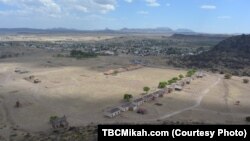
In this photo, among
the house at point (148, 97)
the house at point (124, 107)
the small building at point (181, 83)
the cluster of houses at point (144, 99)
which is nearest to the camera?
→ the cluster of houses at point (144, 99)

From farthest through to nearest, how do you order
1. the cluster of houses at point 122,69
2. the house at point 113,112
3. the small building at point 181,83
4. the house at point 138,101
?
the cluster of houses at point 122,69, the small building at point 181,83, the house at point 138,101, the house at point 113,112

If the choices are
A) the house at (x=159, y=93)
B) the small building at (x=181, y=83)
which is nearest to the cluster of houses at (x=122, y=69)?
the small building at (x=181, y=83)

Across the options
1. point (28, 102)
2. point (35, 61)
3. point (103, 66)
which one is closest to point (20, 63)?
point (35, 61)

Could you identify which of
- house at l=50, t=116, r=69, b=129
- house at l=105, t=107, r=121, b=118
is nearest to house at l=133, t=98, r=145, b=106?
house at l=105, t=107, r=121, b=118

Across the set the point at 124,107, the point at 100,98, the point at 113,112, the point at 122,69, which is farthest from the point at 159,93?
the point at 122,69

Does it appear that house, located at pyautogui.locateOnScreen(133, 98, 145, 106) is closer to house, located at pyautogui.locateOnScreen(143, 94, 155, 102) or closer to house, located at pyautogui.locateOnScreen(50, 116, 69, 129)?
house, located at pyautogui.locateOnScreen(143, 94, 155, 102)

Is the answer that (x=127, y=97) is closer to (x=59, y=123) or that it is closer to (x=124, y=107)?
(x=124, y=107)

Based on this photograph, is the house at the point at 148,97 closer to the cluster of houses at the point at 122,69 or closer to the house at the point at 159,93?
the house at the point at 159,93
